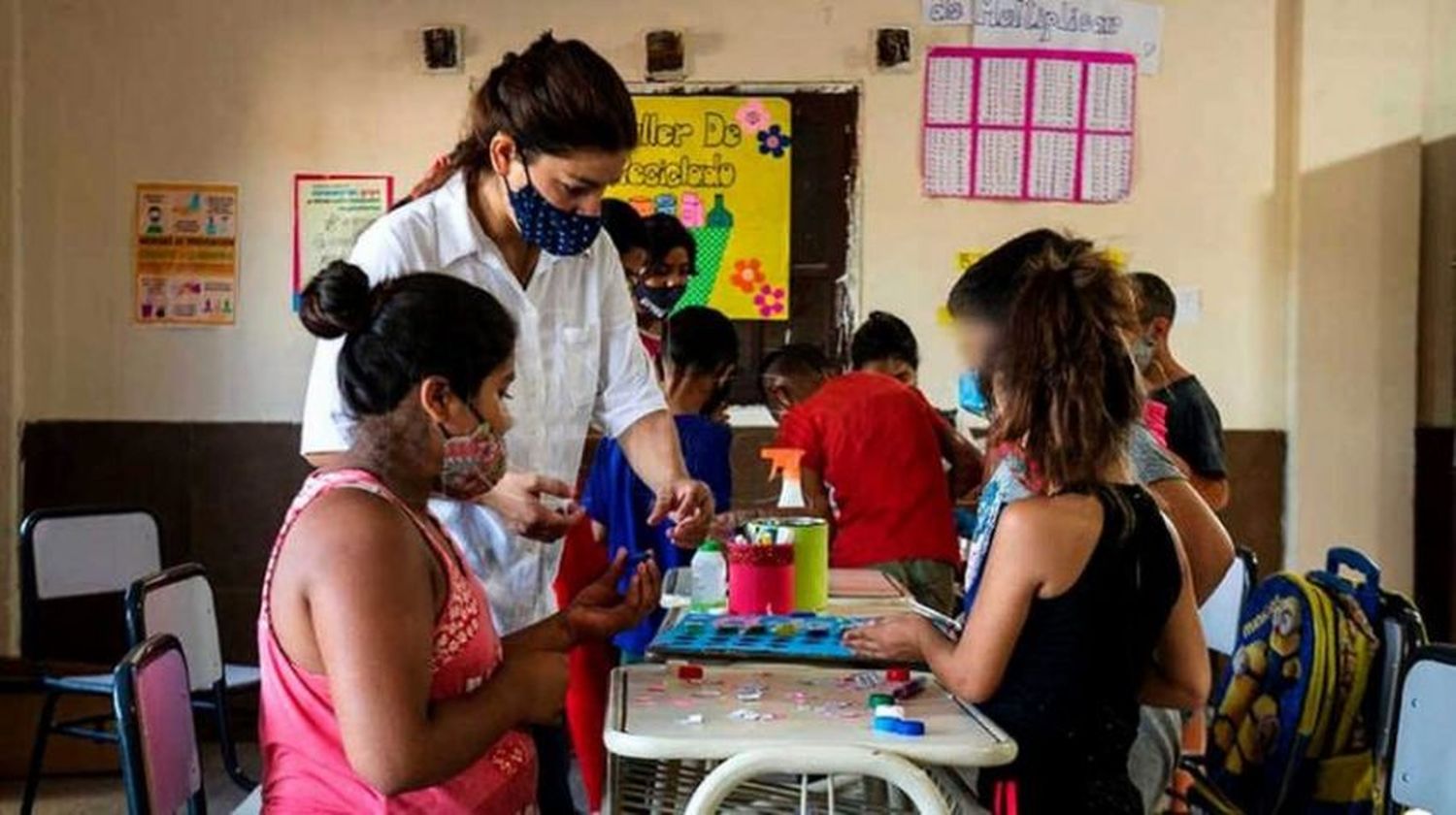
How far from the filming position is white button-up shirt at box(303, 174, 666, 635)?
191 centimetres

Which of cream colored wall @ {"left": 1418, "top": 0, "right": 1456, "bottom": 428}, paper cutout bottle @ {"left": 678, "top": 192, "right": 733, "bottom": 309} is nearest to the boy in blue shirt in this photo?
paper cutout bottle @ {"left": 678, "top": 192, "right": 733, "bottom": 309}

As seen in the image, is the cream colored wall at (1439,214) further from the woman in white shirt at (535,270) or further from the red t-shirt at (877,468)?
the woman in white shirt at (535,270)

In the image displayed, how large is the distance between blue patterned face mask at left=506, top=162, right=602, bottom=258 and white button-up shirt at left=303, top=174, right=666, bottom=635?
6 centimetres

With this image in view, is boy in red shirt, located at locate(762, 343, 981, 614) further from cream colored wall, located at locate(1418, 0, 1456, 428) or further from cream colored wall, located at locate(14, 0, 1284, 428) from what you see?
cream colored wall, located at locate(1418, 0, 1456, 428)

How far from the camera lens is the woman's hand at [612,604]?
1.69 meters

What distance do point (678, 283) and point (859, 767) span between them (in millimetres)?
1828

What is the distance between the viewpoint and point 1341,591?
98.7 inches

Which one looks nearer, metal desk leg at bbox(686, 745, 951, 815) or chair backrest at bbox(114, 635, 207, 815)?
metal desk leg at bbox(686, 745, 951, 815)

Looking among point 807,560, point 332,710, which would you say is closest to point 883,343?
point 807,560

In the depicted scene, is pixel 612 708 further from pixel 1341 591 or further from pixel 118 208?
pixel 118 208

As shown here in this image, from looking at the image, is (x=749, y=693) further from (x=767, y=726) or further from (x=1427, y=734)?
(x=1427, y=734)

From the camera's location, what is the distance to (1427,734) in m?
1.96

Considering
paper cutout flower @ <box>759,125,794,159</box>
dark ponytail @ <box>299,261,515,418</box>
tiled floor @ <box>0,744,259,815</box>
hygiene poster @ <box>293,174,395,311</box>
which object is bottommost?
tiled floor @ <box>0,744,259,815</box>

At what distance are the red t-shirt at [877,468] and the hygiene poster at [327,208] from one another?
185 centimetres
